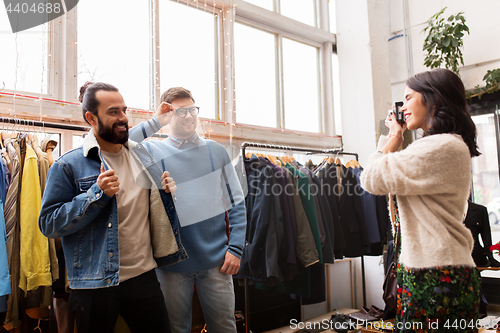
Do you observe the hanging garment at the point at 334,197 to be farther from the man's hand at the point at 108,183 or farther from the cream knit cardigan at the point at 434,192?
the man's hand at the point at 108,183

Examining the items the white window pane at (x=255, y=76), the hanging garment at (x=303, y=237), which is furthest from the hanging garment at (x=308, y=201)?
the white window pane at (x=255, y=76)

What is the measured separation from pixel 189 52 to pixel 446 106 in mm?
2600

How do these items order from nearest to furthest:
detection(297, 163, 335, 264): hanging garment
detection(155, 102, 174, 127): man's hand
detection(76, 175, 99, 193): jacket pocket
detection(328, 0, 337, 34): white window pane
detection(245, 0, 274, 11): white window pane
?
detection(76, 175, 99, 193): jacket pocket
detection(155, 102, 174, 127): man's hand
detection(297, 163, 335, 264): hanging garment
detection(245, 0, 274, 11): white window pane
detection(328, 0, 337, 34): white window pane

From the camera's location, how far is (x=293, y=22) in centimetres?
431

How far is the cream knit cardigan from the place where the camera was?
1.24 metres

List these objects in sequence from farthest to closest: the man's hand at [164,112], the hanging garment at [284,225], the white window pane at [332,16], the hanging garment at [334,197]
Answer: the white window pane at [332,16] → the hanging garment at [334,197] → the hanging garment at [284,225] → the man's hand at [164,112]

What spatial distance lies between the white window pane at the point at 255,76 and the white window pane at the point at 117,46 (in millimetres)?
1024

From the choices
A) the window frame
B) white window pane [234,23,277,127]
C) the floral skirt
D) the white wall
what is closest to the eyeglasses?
the window frame

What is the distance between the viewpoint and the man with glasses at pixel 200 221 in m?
1.70

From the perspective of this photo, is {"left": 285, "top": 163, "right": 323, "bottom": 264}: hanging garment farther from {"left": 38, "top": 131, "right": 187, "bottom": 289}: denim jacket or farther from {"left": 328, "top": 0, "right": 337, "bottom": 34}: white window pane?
{"left": 328, "top": 0, "right": 337, "bottom": 34}: white window pane

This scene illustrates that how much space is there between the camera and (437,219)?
1256mm

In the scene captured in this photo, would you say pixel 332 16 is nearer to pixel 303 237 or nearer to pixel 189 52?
pixel 189 52

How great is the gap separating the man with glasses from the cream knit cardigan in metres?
0.82

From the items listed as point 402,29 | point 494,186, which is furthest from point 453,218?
point 402,29
